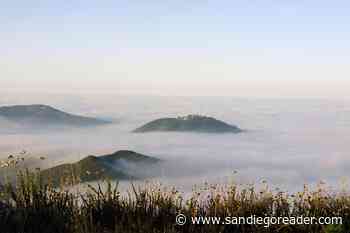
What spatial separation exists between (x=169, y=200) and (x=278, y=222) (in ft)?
5.85

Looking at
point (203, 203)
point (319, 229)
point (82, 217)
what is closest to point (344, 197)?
point (319, 229)

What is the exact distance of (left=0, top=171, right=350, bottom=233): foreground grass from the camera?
Answer: 30.1ft

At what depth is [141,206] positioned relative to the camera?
964cm

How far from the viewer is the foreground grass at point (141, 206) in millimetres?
9188

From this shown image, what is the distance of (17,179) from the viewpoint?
10117 millimetres

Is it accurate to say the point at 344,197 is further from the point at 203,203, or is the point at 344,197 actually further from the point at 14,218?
the point at 14,218

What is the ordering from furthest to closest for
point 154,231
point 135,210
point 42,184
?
point 42,184 < point 135,210 < point 154,231

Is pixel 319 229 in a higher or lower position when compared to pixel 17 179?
lower

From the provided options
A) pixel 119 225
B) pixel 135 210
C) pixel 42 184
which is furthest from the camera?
pixel 42 184

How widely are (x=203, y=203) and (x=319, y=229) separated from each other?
188cm

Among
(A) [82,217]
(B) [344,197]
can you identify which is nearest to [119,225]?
(A) [82,217]

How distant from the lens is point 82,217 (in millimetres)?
9094

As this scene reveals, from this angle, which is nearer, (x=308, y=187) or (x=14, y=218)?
(x=14, y=218)

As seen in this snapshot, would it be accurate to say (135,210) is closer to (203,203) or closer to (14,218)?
(203,203)
